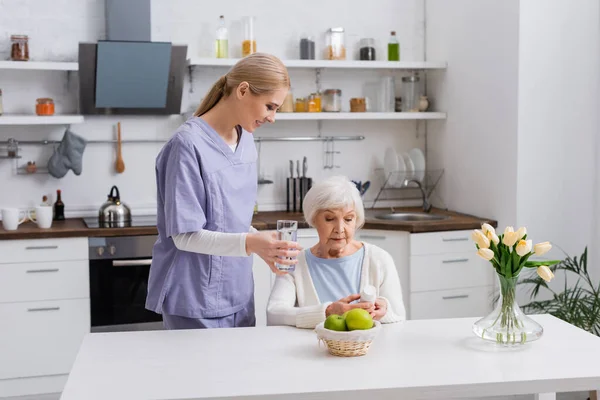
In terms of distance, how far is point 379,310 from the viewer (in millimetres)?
2506

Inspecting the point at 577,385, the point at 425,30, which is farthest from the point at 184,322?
the point at 425,30

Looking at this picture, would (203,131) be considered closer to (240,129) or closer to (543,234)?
(240,129)

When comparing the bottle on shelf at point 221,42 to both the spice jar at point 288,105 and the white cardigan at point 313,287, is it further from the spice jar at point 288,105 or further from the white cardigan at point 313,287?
the white cardigan at point 313,287

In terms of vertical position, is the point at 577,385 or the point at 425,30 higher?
the point at 425,30

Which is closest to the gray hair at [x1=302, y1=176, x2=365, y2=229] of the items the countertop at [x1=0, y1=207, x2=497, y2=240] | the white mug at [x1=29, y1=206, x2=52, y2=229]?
the countertop at [x1=0, y1=207, x2=497, y2=240]

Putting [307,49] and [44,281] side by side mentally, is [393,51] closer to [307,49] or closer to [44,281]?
[307,49]

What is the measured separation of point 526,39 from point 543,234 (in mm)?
1057

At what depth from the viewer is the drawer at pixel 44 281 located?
405 cm

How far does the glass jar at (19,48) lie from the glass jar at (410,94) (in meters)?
2.31

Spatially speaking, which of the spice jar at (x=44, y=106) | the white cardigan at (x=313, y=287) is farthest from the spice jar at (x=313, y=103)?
the white cardigan at (x=313, y=287)

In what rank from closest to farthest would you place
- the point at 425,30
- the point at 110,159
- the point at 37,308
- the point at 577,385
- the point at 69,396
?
the point at 69,396
the point at 577,385
the point at 37,308
the point at 110,159
the point at 425,30

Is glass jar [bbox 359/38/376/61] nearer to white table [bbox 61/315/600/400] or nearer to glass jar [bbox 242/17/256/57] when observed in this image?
glass jar [bbox 242/17/256/57]

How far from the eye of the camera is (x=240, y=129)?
8.71 feet

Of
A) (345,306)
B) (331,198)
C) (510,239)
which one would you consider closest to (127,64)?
(331,198)
